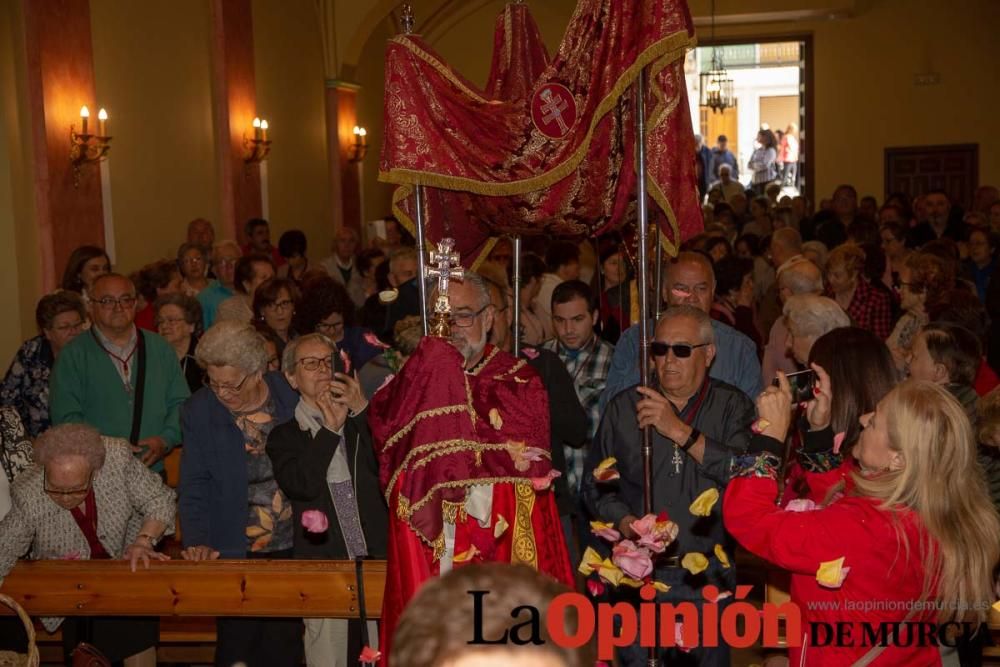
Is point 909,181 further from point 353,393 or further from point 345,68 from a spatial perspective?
point 353,393

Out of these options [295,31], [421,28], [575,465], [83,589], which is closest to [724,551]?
[575,465]

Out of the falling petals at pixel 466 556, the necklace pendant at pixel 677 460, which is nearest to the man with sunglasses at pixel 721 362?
the necklace pendant at pixel 677 460

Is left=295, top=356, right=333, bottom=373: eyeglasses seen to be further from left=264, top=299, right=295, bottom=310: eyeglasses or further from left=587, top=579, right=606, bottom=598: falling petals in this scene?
left=264, top=299, right=295, bottom=310: eyeglasses

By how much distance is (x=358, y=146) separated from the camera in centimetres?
1812

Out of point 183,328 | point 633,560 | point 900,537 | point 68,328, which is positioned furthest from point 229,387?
point 900,537

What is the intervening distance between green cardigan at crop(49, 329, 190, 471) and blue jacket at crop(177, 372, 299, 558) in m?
1.50

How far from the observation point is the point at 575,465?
5.83m

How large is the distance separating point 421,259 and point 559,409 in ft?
4.26

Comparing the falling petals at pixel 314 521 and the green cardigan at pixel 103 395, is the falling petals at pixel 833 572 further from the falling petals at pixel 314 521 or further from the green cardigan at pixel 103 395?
the green cardigan at pixel 103 395

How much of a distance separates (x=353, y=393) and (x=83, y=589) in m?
1.40

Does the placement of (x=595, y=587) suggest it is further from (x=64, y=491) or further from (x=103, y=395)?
(x=103, y=395)

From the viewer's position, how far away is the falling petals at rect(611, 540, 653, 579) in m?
3.88

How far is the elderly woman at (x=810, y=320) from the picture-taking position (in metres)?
5.69

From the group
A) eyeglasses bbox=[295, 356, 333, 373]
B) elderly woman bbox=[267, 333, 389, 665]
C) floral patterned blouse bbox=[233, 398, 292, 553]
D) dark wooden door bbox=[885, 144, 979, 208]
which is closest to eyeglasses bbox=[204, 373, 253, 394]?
floral patterned blouse bbox=[233, 398, 292, 553]
